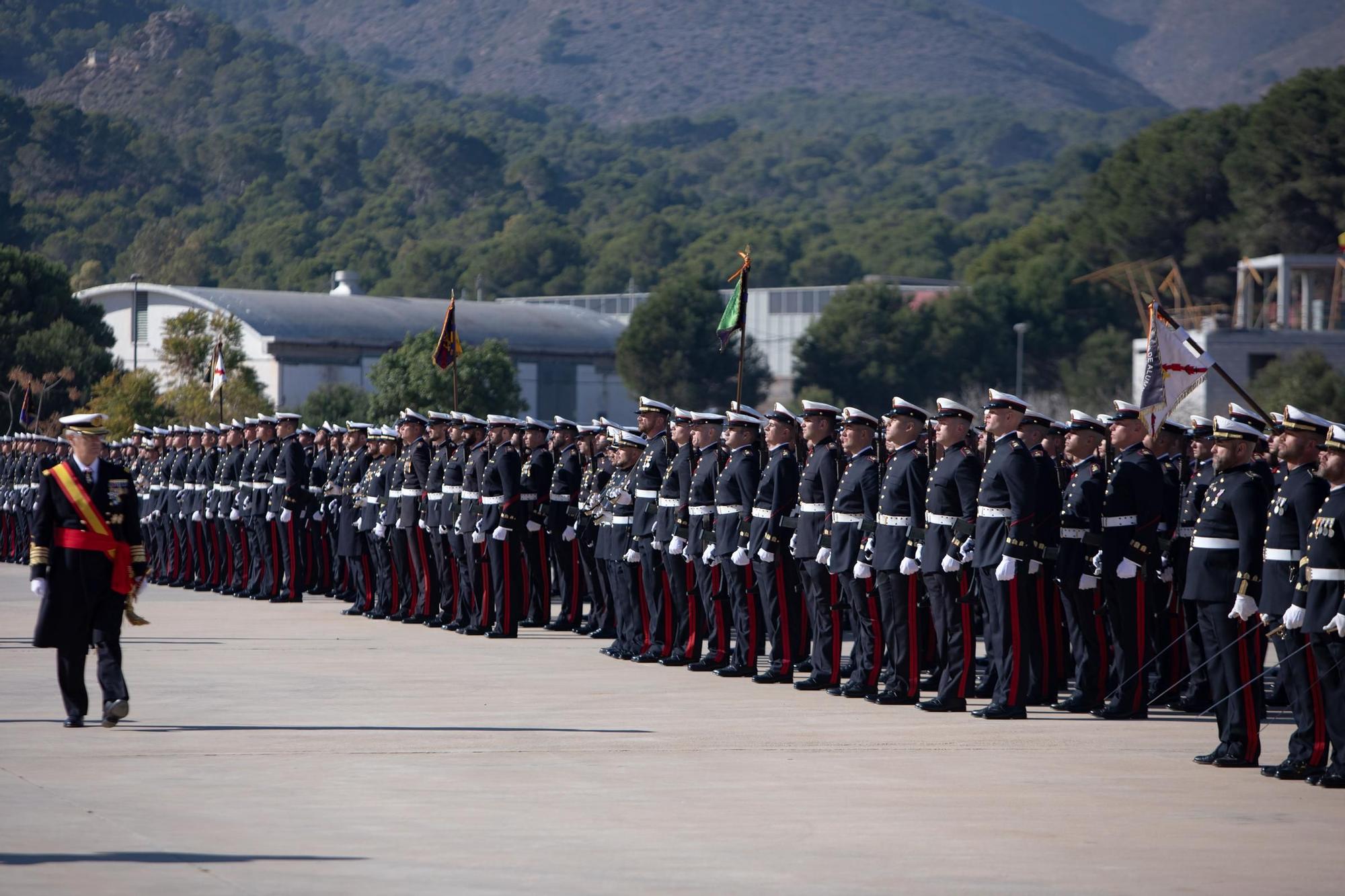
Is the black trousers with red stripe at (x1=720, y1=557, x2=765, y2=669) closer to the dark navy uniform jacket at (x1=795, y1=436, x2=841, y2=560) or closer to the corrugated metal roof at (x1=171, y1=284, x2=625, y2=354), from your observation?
the dark navy uniform jacket at (x1=795, y1=436, x2=841, y2=560)

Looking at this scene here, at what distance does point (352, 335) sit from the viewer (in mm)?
70500

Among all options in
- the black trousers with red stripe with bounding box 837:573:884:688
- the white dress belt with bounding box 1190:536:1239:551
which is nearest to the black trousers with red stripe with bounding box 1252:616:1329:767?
the white dress belt with bounding box 1190:536:1239:551

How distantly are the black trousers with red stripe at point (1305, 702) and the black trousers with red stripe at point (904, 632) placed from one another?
117 inches

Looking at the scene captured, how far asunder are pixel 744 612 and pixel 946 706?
221 cm

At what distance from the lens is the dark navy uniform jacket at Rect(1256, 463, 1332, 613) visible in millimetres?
9547

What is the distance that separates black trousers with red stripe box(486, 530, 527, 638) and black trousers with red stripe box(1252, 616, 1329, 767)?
8.36 m

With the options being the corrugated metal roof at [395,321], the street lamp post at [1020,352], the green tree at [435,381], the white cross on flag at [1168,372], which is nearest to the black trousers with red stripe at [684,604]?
the white cross on flag at [1168,372]

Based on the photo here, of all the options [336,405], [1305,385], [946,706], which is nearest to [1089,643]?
[946,706]

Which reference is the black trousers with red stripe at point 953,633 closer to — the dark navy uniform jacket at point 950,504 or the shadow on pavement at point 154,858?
the dark navy uniform jacket at point 950,504

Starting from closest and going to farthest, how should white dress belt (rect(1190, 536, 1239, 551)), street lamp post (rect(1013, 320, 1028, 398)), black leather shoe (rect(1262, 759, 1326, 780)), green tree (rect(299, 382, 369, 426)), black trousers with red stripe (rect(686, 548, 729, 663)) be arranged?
black leather shoe (rect(1262, 759, 1326, 780))
white dress belt (rect(1190, 536, 1239, 551))
black trousers with red stripe (rect(686, 548, 729, 663))
green tree (rect(299, 382, 369, 426))
street lamp post (rect(1013, 320, 1028, 398))

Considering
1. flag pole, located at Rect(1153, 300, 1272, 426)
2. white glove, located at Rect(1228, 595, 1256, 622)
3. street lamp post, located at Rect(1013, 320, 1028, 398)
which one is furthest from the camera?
street lamp post, located at Rect(1013, 320, 1028, 398)

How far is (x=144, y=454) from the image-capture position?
2662cm

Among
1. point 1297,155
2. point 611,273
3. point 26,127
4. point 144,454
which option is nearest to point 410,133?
point 26,127

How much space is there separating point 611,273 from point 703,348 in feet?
109
